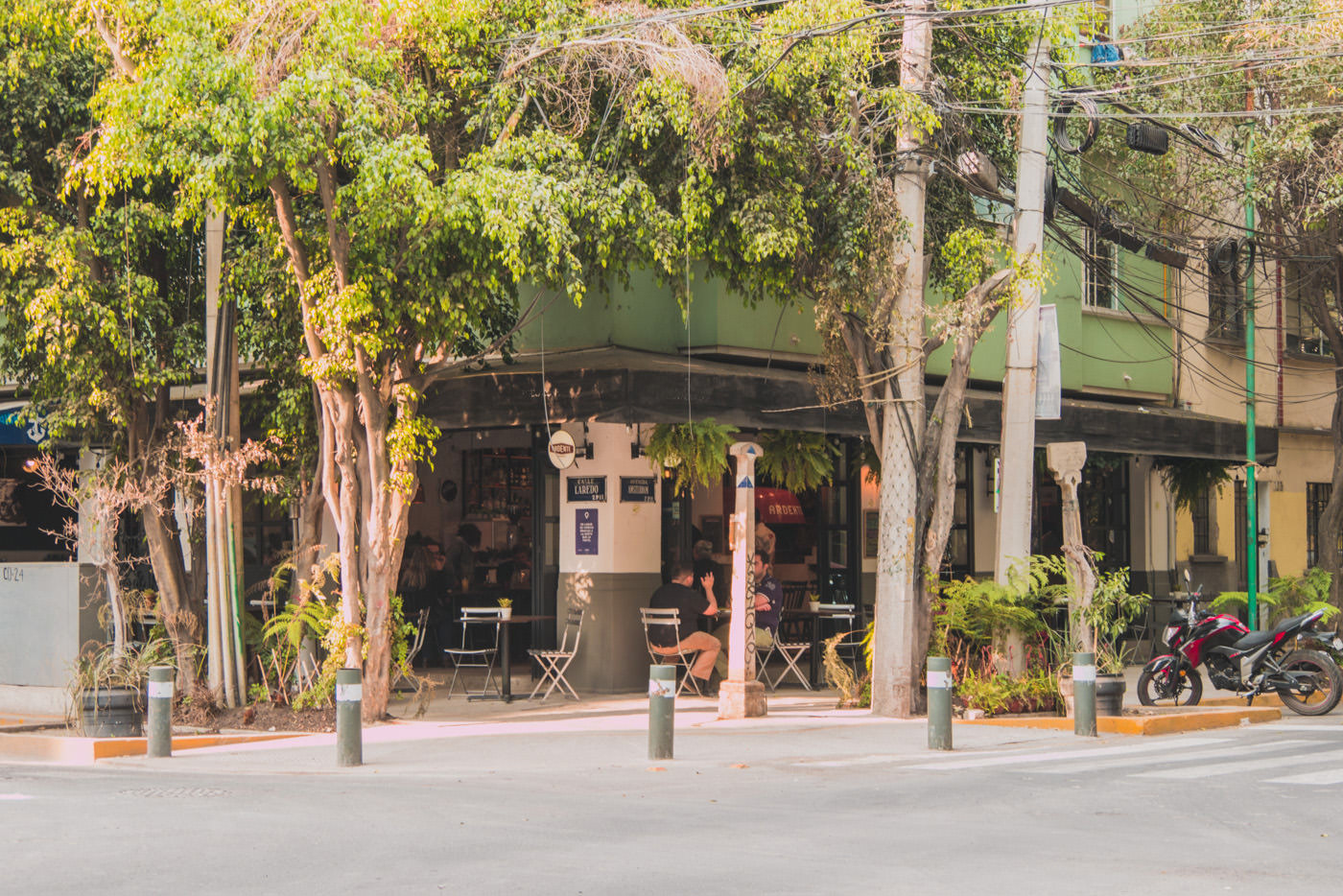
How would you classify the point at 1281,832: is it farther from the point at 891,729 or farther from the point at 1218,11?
the point at 1218,11

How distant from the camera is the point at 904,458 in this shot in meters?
14.8

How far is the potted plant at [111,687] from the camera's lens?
13.0 metres

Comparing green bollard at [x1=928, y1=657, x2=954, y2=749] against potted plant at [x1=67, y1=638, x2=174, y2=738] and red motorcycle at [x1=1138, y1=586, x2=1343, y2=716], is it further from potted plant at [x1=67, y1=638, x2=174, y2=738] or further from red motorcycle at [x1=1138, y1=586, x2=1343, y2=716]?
potted plant at [x1=67, y1=638, x2=174, y2=738]

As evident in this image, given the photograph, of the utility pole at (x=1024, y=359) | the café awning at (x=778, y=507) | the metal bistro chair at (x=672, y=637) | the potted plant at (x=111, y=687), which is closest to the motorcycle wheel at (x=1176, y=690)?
the utility pole at (x=1024, y=359)

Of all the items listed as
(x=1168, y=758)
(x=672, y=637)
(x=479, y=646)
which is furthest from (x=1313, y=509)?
(x=1168, y=758)

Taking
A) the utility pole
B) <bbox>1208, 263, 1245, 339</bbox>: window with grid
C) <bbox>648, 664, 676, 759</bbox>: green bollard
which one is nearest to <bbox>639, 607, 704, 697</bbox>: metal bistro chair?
the utility pole

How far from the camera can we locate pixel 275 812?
918 cm

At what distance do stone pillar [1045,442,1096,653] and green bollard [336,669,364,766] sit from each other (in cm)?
690

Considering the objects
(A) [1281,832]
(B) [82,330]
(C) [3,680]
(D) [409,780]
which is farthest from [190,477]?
(A) [1281,832]

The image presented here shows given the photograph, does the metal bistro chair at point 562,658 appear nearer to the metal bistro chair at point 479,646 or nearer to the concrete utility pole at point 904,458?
the metal bistro chair at point 479,646

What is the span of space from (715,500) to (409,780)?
884 centimetres

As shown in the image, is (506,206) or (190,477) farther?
(190,477)

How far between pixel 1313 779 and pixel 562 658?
8.69 meters

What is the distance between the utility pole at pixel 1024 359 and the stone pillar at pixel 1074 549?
44 cm
